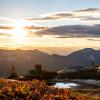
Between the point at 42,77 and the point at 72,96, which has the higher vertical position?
the point at 72,96

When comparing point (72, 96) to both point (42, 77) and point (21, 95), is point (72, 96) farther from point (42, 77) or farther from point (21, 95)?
point (42, 77)

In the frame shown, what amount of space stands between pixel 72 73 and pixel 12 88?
81.9 meters

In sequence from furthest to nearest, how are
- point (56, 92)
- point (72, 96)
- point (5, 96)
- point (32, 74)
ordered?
1. point (32, 74)
2. point (56, 92)
3. point (72, 96)
4. point (5, 96)

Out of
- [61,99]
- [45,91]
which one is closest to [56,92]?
[45,91]

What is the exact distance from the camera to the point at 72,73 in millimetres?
96938

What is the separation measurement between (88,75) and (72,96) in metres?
78.6

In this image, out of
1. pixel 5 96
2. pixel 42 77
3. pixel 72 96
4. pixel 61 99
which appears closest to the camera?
pixel 5 96

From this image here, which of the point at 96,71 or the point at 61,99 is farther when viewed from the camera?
the point at 96,71

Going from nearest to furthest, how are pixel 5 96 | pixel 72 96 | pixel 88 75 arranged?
pixel 5 96 → pixel 72 96 → pixel 88 75

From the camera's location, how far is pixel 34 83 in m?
17.8

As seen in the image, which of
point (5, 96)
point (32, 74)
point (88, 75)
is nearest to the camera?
point (5, 96)

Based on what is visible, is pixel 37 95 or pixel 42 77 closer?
Result: pixel 37 95

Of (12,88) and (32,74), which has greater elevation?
(12,88)

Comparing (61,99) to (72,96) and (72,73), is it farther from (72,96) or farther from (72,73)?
(72,73)
